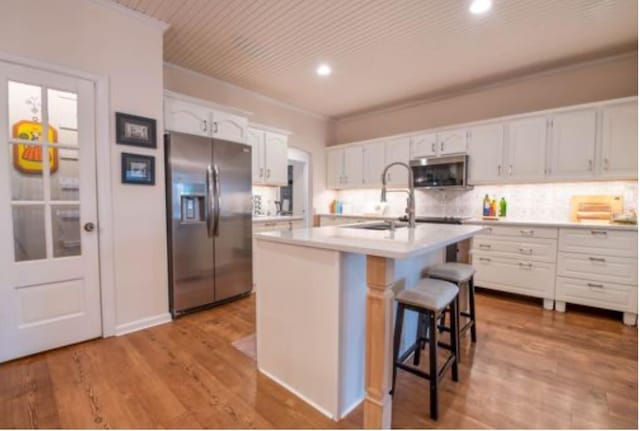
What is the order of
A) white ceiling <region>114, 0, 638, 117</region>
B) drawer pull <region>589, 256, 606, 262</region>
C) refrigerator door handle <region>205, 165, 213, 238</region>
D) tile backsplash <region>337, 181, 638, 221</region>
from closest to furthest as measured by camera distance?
white ceiling <region>114, 0, 638, 117</region>, drawer pull <region>589, 256, 606, 262</region>, refrigerator door handle <region>205, 165, 213, 238</region>, tile backsplash <region>337, 181, 638, 221</region>

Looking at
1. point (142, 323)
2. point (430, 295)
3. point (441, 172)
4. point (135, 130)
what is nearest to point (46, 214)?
point (135, 130)

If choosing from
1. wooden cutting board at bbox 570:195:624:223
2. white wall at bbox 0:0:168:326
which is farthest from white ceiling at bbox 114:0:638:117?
wooden cutting board at bbox 570:195:624:223

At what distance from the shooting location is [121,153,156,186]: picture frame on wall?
251cm

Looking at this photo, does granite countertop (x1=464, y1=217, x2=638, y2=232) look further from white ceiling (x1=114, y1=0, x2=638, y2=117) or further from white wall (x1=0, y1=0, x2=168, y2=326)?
white wall (x1=0, y1=0, x2=168, y2=326)

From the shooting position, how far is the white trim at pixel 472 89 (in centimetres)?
334

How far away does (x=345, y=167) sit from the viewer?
17.6ft

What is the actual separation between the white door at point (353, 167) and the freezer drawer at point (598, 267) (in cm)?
299

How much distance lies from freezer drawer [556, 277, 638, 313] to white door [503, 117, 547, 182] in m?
1.23

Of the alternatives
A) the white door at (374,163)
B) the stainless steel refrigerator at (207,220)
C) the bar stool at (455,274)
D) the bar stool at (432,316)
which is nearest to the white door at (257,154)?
the stainless steel refrigerator at (207,220)

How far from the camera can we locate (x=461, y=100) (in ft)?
14.1

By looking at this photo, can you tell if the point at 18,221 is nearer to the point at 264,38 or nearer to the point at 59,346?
the point at 59,346

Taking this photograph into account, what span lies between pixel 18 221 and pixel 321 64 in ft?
10.2

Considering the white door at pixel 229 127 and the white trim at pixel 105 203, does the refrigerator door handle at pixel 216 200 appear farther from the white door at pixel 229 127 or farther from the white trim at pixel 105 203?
the white trim at pixel 105 203

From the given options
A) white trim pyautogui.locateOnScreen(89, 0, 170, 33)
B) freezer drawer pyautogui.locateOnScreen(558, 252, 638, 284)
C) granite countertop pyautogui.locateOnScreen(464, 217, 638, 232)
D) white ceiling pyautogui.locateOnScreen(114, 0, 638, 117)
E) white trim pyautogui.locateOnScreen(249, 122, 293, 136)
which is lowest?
freezer drawer pyautogui.locateOnScreen(558, 252, 638, 284)
